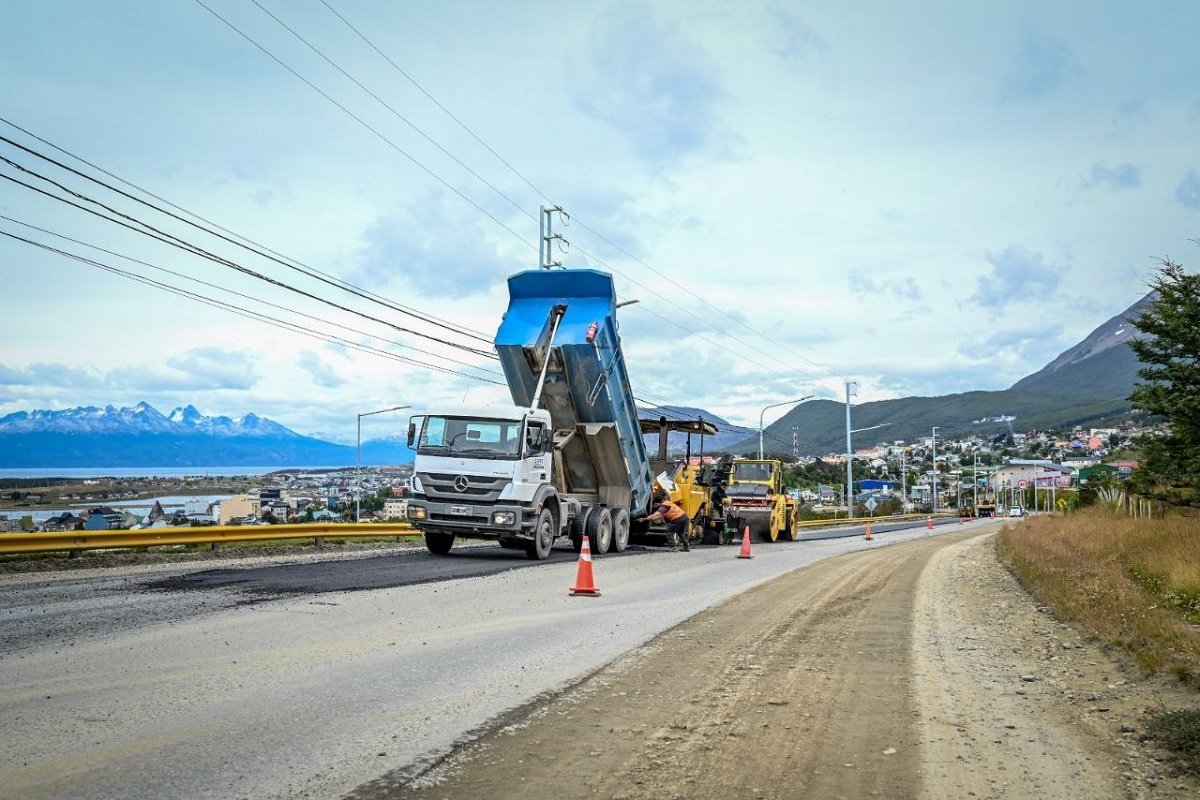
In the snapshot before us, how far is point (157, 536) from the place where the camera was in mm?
16562

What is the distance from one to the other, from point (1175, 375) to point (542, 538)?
14701 mm

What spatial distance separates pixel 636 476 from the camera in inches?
841

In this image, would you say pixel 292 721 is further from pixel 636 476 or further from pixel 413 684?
pixel 636 476

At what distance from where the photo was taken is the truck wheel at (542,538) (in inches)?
683

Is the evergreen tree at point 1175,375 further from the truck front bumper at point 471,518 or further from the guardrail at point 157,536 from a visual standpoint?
the guardrail at point 157,536

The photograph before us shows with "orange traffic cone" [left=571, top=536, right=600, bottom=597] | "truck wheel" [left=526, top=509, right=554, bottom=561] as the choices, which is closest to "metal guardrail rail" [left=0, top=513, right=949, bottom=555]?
"truck wheel" [left=526, top=509, right=554, bottom=561]

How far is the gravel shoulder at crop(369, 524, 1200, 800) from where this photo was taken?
14.3ft

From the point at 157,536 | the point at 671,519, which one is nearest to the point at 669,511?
the point at 671,519

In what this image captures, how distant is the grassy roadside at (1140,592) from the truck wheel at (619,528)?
8123 mm

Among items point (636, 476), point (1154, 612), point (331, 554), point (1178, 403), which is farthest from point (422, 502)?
point (1178, 403)

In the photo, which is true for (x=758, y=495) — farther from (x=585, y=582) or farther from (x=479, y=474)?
(x=585, y=582)

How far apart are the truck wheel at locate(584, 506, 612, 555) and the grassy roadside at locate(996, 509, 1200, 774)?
8228 mm

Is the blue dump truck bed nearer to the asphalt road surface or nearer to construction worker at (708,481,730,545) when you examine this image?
the asphalt road surface

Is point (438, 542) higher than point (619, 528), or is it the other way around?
point (619, 528)
